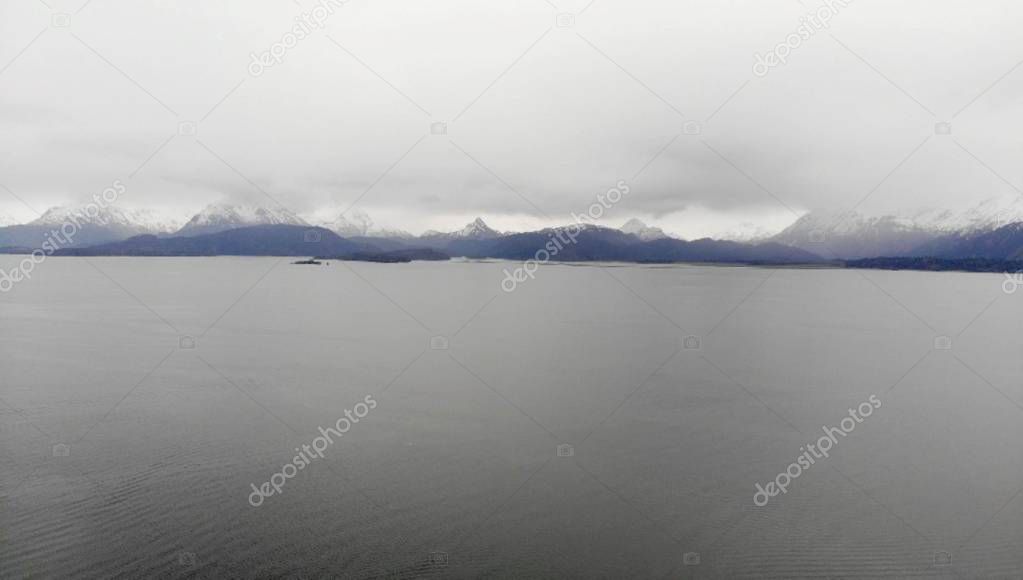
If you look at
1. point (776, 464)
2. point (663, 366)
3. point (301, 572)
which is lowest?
point (301, 572)

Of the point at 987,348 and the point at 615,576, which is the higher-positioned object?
the point at 987,348

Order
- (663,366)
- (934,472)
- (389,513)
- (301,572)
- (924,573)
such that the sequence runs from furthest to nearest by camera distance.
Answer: (663,366) → (934,472) → (389,513) → (924,573) → (301,572)

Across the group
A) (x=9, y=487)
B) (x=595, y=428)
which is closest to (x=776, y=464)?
(x=595, y=428)

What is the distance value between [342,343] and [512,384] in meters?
15.6

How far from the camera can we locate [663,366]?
31.1 m

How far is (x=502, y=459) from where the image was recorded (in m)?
17.0

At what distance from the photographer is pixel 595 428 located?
2009 cm

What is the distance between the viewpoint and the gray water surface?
12.1m

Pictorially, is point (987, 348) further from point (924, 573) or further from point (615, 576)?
point (615, 576)

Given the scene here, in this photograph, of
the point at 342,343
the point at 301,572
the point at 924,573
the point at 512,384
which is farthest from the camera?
the point at 342,343

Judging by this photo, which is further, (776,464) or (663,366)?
(663,366)

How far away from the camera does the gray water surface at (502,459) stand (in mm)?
12117

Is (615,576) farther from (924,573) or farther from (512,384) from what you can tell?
(512,384)

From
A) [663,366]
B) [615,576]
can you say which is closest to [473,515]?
[615,576]
